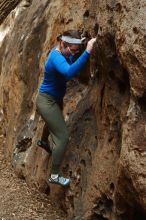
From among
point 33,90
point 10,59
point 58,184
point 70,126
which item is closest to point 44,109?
point 70,126

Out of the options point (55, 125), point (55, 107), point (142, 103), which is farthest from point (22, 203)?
point (142, 103)

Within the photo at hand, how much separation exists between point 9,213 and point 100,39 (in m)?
2.72

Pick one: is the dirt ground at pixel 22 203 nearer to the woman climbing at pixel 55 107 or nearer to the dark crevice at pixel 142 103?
the woman climbing at pixel 55 107

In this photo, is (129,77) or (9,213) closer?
(129,77)

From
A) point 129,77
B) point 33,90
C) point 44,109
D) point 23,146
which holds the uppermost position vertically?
point 129,77

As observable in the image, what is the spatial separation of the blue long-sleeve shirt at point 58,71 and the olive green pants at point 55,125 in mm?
103

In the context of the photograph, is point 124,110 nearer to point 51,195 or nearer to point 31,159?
point 51,195

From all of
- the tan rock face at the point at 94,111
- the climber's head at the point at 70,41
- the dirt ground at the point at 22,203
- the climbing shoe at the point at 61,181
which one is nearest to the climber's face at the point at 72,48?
the climber's head at the point at 70,41

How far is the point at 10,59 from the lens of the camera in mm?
10562

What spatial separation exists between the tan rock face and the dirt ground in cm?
17

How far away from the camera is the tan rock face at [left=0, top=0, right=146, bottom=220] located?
5414 mm

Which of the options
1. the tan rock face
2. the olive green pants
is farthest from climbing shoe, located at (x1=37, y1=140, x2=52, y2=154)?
the olive green pants

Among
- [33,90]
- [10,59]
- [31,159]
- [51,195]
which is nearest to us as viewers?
[51,195]

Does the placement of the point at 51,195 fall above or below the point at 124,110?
below
